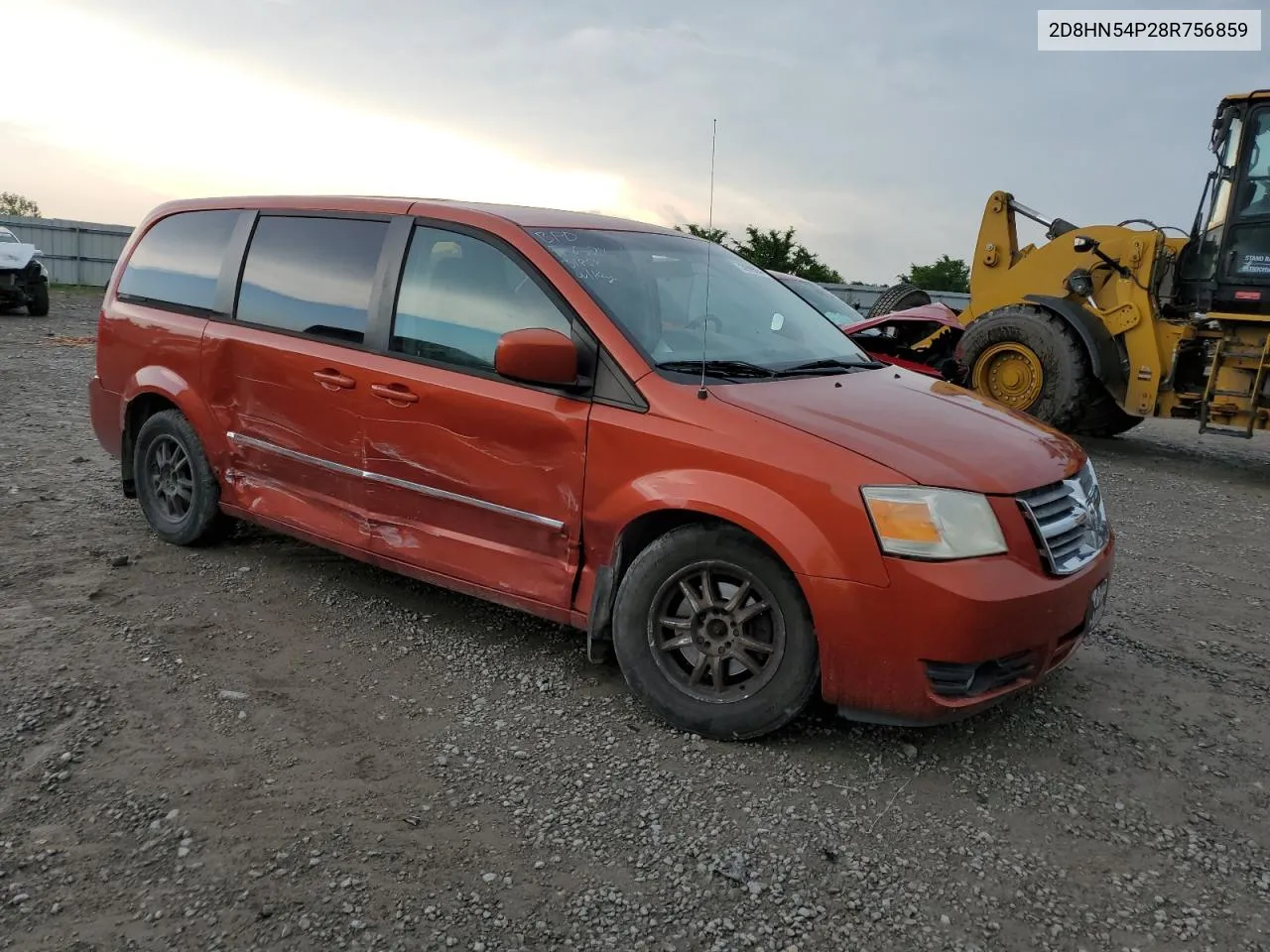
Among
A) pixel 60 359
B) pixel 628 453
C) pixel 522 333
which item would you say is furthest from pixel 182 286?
pixel 60 359

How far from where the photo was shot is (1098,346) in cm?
936

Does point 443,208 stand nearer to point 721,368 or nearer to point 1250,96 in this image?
point 721,368

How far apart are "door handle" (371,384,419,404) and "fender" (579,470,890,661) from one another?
0.92 meters

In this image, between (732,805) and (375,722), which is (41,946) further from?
(732,805)

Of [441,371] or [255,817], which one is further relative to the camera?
[441,371]

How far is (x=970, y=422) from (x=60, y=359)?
11.8 meters

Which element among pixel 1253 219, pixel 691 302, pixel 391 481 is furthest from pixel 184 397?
pixel 1253 219

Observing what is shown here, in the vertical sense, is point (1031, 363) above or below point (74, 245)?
below

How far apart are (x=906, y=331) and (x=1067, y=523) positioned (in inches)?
291

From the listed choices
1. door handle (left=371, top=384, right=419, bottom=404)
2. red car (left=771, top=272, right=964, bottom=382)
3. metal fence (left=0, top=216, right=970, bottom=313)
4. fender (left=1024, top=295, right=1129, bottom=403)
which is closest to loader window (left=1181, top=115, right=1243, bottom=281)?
fender (left=1024, top=295, right=1129, bottom=403)

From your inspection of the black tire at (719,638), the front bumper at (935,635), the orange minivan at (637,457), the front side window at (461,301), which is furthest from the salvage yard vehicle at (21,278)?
the front bumper at (935,635)

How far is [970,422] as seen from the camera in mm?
3465

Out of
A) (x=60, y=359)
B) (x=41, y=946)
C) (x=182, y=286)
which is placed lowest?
(x=41, y=946)

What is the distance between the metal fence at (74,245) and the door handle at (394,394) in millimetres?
25081
